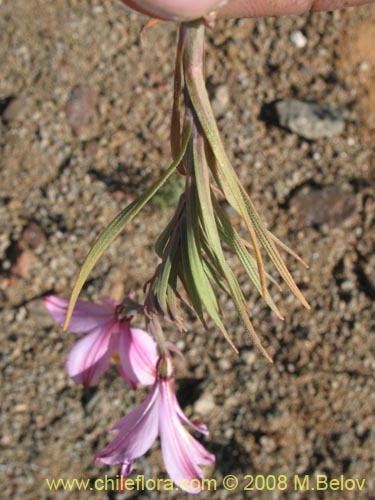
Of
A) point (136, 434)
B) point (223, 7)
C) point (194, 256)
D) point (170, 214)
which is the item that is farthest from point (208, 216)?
point (170, 214)

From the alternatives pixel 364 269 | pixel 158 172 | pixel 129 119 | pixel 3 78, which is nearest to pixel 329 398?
pixel 364 269

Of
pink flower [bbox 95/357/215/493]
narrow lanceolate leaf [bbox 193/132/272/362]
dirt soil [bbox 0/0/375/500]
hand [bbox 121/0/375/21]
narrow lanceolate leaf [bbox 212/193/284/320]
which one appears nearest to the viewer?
hand [bbox 121/0/375/21]

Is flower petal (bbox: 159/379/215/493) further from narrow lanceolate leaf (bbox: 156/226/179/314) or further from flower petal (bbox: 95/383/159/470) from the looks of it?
narrow lanceolate leaf (bbox: 156/226/179/314)

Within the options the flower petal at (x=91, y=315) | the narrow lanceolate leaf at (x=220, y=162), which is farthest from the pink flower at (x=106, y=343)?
the narrow lanceolate leaf at (x=220, y=162)

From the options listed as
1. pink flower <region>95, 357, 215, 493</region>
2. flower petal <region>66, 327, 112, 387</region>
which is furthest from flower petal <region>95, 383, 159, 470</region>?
flower petal <region>66, 327, 112, 387</region>

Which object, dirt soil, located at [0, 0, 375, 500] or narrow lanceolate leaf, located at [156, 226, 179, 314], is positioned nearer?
narrow lanceolate leaf, located at [156, 226, 179, 314]

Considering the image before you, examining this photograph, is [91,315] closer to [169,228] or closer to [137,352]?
[137,352]

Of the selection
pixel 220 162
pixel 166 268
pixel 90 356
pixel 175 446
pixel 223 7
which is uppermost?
pixel 223 7
